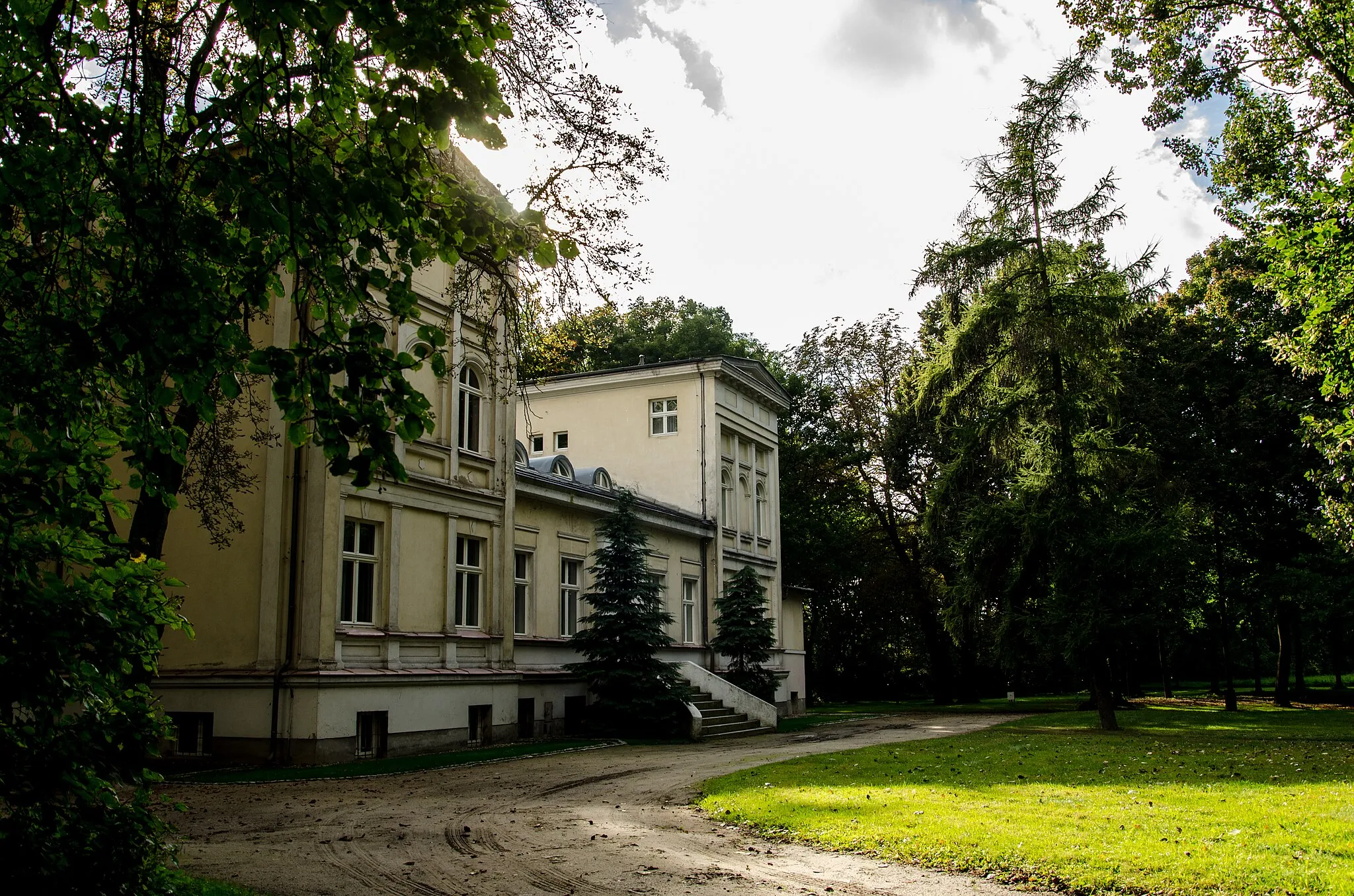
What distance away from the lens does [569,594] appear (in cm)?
2550

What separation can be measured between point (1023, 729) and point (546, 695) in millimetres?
11817

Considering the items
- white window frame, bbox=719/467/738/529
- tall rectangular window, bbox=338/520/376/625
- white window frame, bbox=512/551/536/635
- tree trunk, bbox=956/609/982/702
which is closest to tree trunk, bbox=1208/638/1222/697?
tree trunk, bbox=956/609/982/702

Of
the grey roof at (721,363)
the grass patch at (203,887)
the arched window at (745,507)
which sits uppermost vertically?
the grey roof at (721,363)

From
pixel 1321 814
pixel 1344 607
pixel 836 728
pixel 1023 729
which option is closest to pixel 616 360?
pixel 836 728

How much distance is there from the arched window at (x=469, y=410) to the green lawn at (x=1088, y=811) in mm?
9354

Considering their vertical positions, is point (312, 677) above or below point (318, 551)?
below

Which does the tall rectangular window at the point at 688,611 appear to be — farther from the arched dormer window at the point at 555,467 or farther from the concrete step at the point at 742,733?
the arched dormer window at the point at 555,467

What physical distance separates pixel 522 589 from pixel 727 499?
11899mm

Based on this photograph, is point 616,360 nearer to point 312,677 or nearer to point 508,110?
point 312,677

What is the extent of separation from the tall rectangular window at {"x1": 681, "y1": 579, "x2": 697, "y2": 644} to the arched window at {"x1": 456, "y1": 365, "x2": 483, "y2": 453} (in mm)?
10971

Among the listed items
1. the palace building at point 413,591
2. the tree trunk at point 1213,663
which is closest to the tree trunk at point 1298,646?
the tree trunk at point 1213,663

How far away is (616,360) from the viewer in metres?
47.1

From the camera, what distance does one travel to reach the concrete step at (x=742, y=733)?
23.6 metres

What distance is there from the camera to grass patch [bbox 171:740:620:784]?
14805 millimetres
